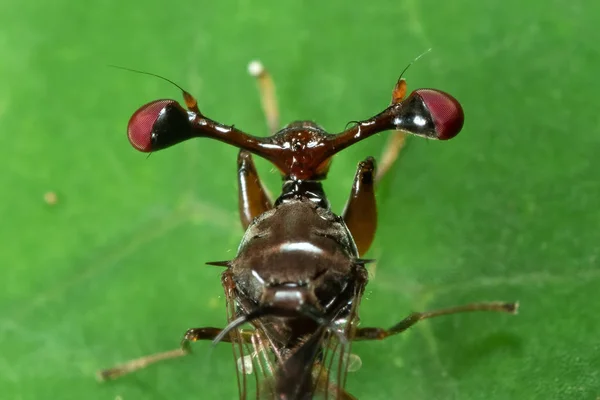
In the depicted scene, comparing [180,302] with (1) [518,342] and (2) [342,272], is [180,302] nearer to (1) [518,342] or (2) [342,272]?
(2) [342,272]

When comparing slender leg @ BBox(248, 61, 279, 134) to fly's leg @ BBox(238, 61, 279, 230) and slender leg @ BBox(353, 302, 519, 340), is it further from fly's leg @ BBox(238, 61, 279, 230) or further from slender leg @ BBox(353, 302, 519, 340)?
slender leg @ BBox(353, 302, 519, 340)

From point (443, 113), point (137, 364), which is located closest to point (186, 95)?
point (443, 113)

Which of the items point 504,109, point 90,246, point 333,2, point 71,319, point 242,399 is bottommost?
point 242,399

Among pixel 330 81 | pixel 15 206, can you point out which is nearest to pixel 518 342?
pixel 330 81

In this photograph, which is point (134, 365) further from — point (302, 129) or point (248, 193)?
point (302, 129)

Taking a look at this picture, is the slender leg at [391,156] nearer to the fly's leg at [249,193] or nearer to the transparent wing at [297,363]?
the fly's leg at [249,193]

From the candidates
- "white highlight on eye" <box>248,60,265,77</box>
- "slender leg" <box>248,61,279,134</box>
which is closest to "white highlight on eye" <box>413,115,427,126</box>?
"slender leg" <box>248,61,279,134</box>
